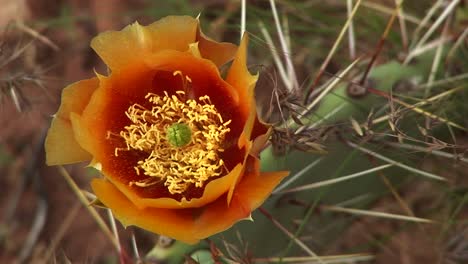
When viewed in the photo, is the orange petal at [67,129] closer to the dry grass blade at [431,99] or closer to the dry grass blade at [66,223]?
the dry grass blade at [431,99]

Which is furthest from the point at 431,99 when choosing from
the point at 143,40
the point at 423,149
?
the point at 143,40

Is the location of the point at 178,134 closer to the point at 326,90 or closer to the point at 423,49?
the point at 326,90

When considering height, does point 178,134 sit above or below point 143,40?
below

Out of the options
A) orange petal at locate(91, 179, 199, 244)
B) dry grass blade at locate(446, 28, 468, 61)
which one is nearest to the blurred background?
dry grass blade at locate(446, 28, 468, 61)

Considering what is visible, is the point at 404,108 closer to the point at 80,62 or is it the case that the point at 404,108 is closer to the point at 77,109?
the point at 77,109

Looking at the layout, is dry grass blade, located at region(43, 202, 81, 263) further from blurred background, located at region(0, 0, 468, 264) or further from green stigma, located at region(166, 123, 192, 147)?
green stigma, located at region(166, 123, 192, 147)

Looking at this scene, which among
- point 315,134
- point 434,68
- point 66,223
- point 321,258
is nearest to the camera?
point 315,134

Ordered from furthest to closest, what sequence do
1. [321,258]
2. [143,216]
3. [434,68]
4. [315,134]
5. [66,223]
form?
[66,223]
[434,68]
[321,258]
[315,134]
[143,216]
